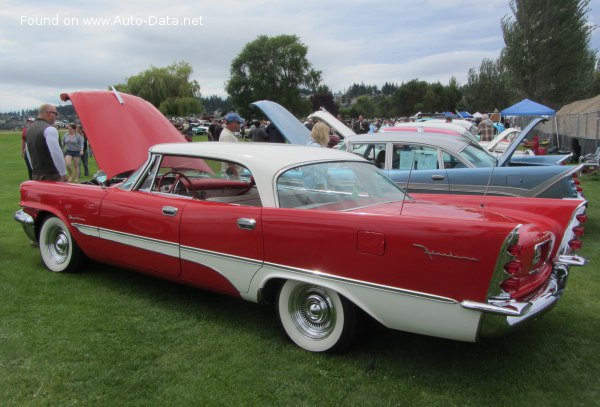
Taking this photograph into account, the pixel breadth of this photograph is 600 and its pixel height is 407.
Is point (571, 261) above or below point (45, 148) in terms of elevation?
below

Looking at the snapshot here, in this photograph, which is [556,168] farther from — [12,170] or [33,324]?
[12,170]

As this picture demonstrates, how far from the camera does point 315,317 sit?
327 cm

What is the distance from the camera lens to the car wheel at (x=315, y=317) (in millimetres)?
3104

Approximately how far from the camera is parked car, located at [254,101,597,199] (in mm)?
5617

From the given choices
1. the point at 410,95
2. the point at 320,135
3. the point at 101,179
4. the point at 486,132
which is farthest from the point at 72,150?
the point at 410,95

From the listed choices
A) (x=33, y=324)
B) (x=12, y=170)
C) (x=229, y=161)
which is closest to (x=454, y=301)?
(x=229, y=161)

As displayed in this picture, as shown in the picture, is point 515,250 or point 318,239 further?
point 318,239

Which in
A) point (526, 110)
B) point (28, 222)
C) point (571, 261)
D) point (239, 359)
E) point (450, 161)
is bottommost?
point (239, 359)

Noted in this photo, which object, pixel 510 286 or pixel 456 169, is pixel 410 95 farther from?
pixel 510 286

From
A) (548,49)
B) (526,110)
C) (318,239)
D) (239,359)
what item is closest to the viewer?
(318,239)

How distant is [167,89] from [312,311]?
6059 cm

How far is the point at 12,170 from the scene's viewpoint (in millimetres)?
15664

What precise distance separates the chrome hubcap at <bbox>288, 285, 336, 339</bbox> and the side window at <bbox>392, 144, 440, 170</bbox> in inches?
153

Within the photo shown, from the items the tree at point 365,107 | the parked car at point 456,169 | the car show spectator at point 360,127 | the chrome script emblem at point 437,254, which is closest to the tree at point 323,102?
the car show spectator at point 360,127
